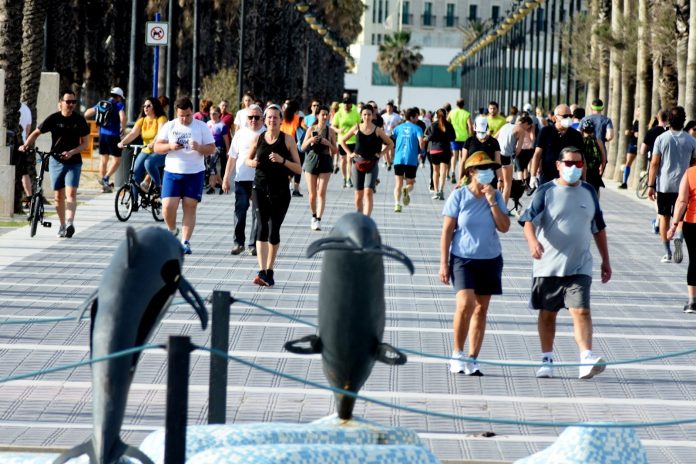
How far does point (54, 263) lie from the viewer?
1686cm

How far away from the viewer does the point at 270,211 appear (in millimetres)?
15695

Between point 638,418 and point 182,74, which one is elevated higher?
point 182,74

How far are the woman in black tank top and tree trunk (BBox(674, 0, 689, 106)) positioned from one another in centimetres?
2059

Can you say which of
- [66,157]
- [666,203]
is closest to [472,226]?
[666,203]

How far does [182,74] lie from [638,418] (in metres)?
62.9

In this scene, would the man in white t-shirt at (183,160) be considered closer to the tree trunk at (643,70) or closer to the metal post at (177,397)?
the metal post at (177,397)

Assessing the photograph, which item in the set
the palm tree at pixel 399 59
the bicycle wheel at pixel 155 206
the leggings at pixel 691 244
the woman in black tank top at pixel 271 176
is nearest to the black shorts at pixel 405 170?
the bicycle wheel at pixel 155 206

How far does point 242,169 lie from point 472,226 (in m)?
7.45

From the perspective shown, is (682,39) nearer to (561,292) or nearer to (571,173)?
(571,173)

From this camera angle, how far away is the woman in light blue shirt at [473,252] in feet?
35.3

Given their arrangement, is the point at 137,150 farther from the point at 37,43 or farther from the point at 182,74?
the point at 182,74

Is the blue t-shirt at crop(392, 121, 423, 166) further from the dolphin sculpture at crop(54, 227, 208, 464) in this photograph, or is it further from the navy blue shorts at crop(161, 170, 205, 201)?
the dolphin sculpture at crop(54, 227, 208, 464)

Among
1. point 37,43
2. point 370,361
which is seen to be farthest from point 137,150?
point 370,361

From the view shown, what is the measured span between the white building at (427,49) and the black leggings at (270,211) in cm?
15188
